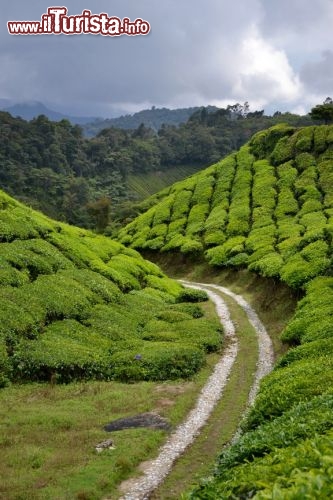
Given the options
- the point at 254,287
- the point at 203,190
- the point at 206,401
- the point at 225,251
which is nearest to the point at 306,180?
the point at 203,190

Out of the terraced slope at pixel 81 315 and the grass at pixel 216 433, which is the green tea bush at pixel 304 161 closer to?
the terraced slope at pixel 81 315

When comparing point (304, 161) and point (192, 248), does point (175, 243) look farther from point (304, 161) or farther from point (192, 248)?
point (304, 161)

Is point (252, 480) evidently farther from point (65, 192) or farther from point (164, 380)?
point (65, 192)

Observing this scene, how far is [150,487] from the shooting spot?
790 inches

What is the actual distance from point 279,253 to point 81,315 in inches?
1348

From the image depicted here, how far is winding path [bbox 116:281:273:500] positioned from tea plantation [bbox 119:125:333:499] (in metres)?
3.34

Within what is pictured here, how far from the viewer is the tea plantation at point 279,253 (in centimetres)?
1110

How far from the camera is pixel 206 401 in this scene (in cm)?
2980

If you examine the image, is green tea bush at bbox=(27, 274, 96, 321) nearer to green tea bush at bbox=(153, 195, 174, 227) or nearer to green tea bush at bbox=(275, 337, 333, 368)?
green tea bush at bbox=(275, 337, 333, 368)

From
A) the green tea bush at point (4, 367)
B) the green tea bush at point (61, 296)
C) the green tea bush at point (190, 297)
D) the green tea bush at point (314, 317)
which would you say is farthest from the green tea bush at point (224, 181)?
the green tea bush at point (4, 367)

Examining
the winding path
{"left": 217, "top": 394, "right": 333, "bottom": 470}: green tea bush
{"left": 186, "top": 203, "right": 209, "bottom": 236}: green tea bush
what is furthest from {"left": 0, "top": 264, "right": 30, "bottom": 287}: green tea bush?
{"left": 186, "top": 203, "right": 209, "bottom": 236}: green tea bush

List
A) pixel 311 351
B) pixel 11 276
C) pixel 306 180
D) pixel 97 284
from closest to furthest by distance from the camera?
pixel 311 351 → pixel 11 276 → pixel 97 284 → pixel 306 180

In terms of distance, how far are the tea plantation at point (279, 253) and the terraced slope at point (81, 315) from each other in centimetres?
968

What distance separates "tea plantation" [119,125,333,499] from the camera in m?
11.1
